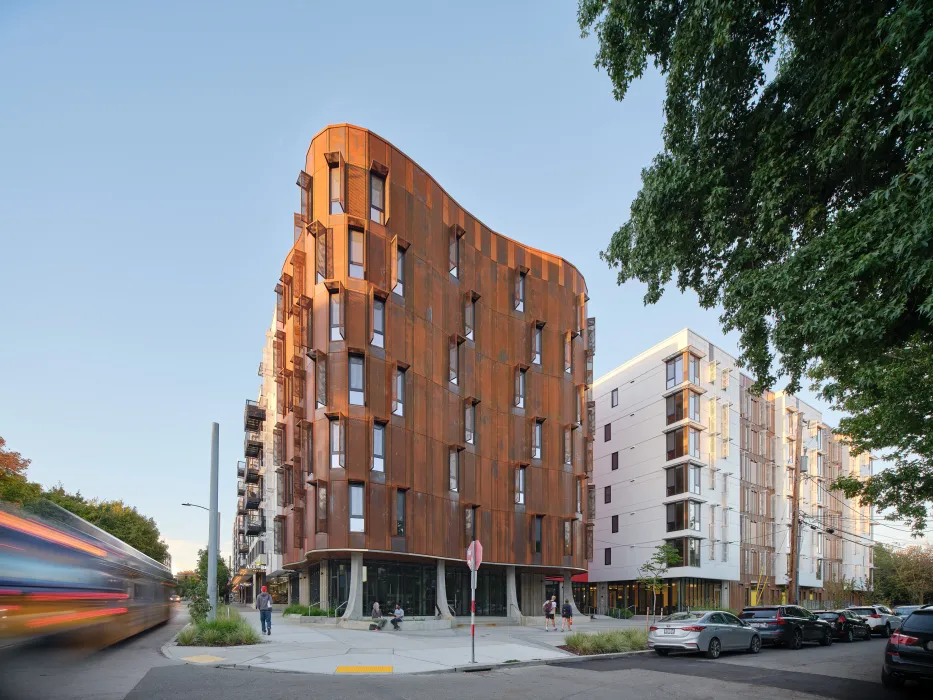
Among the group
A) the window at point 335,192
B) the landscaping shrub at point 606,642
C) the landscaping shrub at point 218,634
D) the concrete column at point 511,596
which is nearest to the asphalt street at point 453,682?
the landscaping shrub at point 218,634

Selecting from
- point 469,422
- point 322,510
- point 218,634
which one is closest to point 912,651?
point 218,634

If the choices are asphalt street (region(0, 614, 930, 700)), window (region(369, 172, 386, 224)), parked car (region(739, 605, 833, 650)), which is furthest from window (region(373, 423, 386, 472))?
parked car (region(739, 605, 833, 650))

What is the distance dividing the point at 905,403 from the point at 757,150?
966 cm

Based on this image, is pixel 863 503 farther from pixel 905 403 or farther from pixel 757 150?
pixel 757 150

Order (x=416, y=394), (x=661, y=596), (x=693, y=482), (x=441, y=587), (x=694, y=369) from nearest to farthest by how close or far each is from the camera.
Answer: (x=416, y=394) → (x=441, y=587) → (x=693, y=482) → (x=661, y=596) → (x=694, y=369)

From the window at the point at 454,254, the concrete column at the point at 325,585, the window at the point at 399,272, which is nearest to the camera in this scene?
the window at the point at 399,272

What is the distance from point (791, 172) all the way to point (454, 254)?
2990 cm

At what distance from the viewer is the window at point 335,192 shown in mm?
34312

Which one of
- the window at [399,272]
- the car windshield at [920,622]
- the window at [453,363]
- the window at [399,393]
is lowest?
the car windshield at [920,622]

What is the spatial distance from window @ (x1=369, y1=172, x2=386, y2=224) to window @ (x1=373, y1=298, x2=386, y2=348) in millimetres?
4126

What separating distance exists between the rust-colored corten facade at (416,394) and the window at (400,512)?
83 millimetres

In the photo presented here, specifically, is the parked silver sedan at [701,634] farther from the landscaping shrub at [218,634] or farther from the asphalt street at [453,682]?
the landscaping shrub at [218,634]

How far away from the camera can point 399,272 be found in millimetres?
36125

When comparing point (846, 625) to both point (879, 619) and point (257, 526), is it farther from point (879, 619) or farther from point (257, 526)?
point (257, 526)
